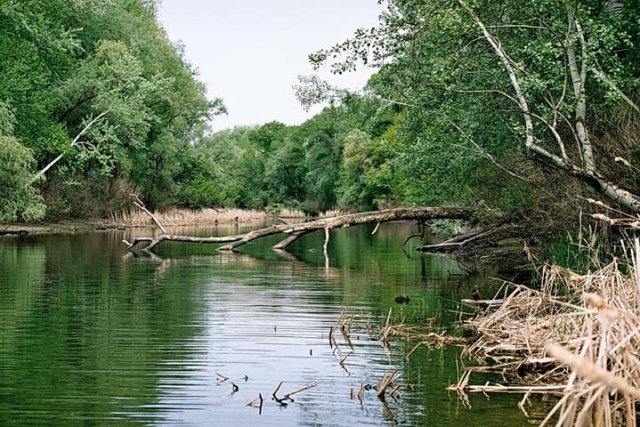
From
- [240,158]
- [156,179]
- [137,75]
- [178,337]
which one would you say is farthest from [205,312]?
[240,158]

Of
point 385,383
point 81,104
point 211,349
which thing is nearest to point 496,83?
point 211,349

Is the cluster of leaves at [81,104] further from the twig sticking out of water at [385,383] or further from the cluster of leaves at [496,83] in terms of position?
the twig sticking out of water at [385,383]

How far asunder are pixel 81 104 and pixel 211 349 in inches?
1438

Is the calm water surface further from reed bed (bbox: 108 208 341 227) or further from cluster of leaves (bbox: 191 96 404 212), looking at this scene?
cluster of leaves (bbox: 191 96 404 212)

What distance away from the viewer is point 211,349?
10.7 meters

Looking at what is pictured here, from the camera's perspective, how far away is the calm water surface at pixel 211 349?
7605 millimetres

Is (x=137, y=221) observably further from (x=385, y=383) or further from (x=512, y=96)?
(x=385, y=383)

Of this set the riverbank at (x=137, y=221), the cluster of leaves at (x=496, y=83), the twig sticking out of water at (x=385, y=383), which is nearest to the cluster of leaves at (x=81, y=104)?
the riverbank at (x=137, y=221)

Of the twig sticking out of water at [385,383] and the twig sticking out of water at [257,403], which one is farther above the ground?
the twig sticking out of water at [385,383]

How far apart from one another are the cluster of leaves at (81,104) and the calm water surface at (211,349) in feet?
55.7

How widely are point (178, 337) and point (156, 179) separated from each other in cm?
4532

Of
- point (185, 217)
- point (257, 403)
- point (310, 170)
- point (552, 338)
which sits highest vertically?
point (310, 170)

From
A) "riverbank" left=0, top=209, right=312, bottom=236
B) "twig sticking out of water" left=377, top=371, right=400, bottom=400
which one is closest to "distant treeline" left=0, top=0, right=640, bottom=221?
"riverbank" left=0, top=209, right=312, bottom=236

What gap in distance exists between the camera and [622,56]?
1627 cm
